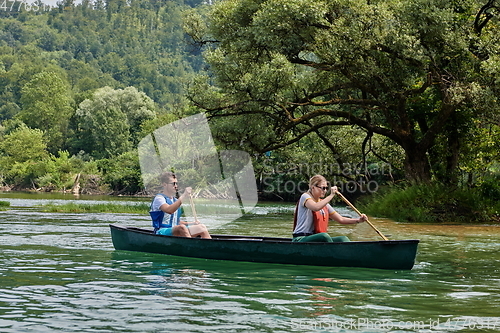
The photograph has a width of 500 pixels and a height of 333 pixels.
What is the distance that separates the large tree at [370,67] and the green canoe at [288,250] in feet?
34.5

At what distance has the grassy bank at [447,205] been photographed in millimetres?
21844

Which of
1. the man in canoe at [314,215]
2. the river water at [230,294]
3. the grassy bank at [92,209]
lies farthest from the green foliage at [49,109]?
the man in canoe at [314,215]

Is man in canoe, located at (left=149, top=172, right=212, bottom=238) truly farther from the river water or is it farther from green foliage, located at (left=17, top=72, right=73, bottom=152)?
green foliage, located at (left=17, top=72, right=73, bottom=152)

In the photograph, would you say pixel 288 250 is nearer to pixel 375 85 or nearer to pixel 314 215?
pixel 314 215

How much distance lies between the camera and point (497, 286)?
9.12 meters

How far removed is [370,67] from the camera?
70.1 ft

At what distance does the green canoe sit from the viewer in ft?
33.7

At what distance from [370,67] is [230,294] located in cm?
1454

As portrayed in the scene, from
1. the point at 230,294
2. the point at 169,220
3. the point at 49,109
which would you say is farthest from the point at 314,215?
the point at 49,109

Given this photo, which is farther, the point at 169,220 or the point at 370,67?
the point at 370,67

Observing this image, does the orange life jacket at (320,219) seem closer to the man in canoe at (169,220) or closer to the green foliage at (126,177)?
the man in canoe at (169,220)

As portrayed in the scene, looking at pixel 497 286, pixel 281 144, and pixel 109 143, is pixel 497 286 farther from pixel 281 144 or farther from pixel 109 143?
pixel 109 143

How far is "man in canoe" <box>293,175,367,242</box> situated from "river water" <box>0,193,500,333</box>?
1.70 feet

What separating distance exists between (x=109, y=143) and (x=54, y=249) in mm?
68621
